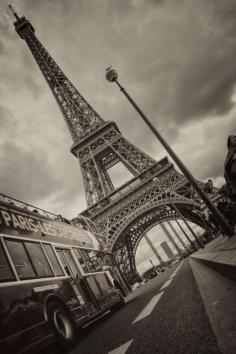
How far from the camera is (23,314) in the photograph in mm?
4500

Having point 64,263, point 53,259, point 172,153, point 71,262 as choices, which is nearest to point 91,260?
point 71,262

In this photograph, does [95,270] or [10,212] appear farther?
[95,270]

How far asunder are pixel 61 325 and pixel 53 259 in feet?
5.22

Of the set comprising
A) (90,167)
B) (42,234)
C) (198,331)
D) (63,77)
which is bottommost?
(198,331)

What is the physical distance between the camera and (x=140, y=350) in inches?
119

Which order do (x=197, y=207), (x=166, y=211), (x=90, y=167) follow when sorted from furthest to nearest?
(x=166, y=211), (x=90, y=167), (x=197, y=207)

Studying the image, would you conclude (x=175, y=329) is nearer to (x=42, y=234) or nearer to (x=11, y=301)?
(x=11, y=301)

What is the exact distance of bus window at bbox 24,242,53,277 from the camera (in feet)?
18.9

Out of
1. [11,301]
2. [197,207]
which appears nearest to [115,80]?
[11,301]

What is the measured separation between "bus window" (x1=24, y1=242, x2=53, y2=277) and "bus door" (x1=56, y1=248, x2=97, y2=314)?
0.92m

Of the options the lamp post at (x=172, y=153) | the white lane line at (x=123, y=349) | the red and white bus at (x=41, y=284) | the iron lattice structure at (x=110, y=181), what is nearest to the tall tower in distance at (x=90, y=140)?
the iron lattice structure at (x=110, y=181)

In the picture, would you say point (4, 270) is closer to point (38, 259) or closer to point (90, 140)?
point (38, 259)

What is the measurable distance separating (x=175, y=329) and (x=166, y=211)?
3731cm

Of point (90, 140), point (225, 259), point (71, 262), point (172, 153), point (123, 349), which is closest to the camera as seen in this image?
point (123, 349)
